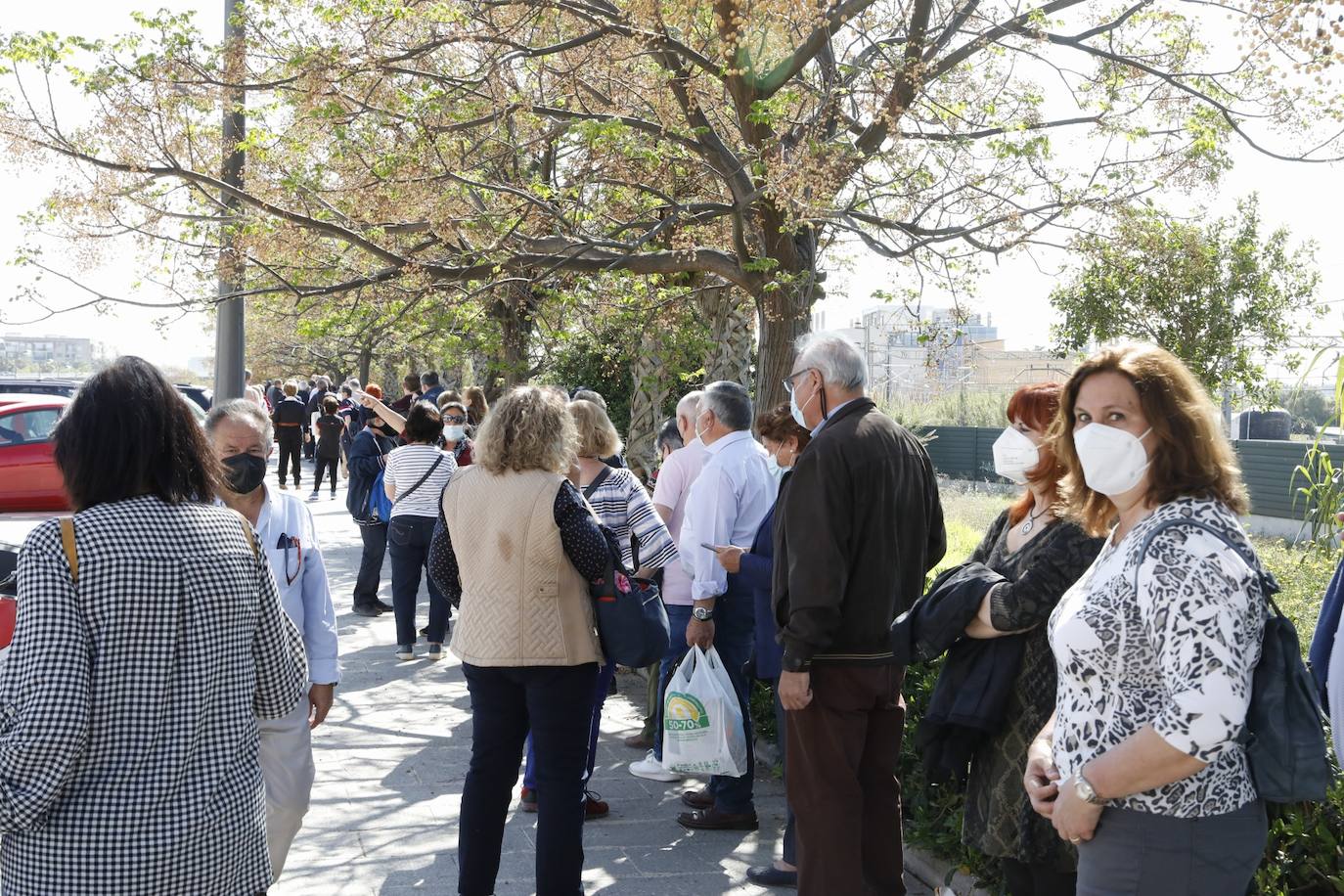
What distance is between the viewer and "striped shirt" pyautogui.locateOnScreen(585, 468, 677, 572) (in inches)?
229

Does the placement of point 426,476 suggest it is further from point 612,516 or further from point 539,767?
point 539,767

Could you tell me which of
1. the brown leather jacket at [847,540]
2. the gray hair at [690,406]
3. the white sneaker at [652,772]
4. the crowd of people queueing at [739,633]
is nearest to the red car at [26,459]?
the gray hair at [690,406]

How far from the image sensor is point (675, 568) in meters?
6.31

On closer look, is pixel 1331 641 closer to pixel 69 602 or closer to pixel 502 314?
pixel 69 602

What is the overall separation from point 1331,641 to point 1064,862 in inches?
34.1

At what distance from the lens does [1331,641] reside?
3.05 m

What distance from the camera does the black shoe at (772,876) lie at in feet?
16.3

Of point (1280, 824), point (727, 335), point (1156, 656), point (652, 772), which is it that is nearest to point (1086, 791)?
point (1156, 656)

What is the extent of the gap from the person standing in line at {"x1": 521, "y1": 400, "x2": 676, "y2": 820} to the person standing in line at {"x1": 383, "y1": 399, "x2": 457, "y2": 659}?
3358mm

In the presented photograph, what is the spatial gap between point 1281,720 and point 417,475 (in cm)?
735

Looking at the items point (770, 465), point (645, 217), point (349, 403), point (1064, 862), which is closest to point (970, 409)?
point (349, 403)

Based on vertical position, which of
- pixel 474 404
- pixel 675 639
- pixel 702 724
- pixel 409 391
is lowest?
pixel 702 724

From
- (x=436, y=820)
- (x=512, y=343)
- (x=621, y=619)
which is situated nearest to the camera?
(x=621, y=619)

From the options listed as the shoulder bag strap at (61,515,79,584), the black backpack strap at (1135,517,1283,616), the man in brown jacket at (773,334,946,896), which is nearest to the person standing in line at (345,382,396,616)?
the man in brown jacket at (773,334,946,896)
